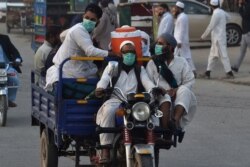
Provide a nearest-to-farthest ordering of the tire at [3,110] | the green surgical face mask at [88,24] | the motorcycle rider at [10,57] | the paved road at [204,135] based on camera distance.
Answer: the green surgical face mask at [88,24] < the paved road at [204,135] < the tire at [3,110] < the motorcycle rider at [10,57]

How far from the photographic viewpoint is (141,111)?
8500 mm

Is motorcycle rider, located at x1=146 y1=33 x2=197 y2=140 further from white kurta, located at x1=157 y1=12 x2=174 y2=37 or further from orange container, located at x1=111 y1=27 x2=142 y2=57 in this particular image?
white kurta, located at x1=157 y1=12 x2=174 y2=37

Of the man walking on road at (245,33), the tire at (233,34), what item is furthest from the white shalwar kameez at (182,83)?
the tire at (233,34)

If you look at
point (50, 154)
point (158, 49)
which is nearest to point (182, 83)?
point (158, 49)

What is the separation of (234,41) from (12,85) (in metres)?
15.9

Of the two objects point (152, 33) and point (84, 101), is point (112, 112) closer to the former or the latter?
point (84, 101)

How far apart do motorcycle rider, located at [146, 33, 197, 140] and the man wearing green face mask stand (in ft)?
0.73

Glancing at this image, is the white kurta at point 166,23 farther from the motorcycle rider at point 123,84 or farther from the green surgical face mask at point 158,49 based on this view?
the motorcycle rider at point 123,84

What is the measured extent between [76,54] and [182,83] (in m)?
1.20

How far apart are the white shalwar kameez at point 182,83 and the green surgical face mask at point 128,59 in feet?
1.09

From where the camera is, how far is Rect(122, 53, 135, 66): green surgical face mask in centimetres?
906

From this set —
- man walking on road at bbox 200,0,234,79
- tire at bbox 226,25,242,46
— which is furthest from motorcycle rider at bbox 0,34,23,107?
tire at bbox 226,25,242,46

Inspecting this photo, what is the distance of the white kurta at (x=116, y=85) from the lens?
8.73m

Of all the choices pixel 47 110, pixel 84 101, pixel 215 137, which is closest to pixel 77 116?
pixel 84 101
